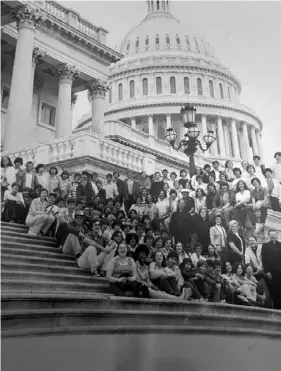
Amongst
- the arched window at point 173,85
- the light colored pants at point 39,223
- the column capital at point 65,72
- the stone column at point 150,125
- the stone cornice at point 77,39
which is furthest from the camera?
the arched window at point 173,85

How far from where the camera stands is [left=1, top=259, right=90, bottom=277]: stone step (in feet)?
21.9

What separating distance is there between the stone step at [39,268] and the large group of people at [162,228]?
6.7 inches

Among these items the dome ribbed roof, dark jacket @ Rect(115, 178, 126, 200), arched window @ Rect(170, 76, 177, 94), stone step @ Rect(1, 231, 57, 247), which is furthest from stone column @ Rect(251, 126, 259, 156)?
stone step @ Rect(1, 231, 57, 247)

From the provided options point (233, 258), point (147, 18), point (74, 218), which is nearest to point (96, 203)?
point (74, 218)

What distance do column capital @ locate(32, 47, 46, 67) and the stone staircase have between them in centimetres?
1534

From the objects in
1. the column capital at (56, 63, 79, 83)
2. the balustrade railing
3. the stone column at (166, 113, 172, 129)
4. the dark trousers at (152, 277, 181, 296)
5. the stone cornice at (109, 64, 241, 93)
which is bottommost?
the dark trousers at (152, 277, 181, 296)

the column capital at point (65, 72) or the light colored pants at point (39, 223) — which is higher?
the column capital at point (65, 72)

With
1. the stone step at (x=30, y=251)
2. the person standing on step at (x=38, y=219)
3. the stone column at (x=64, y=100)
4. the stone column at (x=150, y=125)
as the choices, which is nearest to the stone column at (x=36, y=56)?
the stone column at (x=64, y=100)

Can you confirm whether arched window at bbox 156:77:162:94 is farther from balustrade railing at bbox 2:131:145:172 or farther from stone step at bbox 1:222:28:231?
stone step at bbox 1:222:28:231

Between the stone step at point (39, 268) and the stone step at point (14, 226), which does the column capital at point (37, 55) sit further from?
the stone step at point (39, 268)

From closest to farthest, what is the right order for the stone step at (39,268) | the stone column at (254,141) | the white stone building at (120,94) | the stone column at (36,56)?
the stone step at (39,268), the white stone building at (120,94), the stone column at (36,56), the stone column at (254,141)

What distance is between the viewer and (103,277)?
7324 millimetres

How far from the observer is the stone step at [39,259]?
689 cm

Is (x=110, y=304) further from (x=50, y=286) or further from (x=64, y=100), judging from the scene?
(x=64, y=100)
